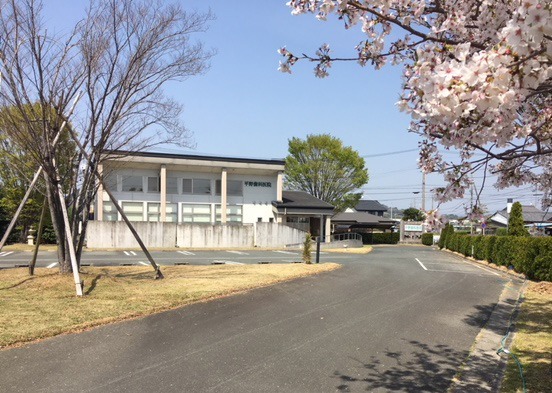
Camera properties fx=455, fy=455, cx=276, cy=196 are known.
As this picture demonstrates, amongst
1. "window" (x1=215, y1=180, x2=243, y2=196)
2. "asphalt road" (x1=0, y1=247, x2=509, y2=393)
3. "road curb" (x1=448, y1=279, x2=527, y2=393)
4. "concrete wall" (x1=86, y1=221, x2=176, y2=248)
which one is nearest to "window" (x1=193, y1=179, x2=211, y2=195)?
"window" (x1=215, y1=180, x2=243, y2=196)

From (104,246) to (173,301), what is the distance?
23.8 metres

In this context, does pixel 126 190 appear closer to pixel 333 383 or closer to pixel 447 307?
pixel 447 307

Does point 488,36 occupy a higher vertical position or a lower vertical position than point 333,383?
higher

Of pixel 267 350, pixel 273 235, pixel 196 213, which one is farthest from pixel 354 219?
pixel 267 350

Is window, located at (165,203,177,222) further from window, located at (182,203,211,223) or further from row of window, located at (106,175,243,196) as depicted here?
row of window, located at (106,175,243,196)

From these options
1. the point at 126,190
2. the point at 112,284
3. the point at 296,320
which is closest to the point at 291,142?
the point at 126,190

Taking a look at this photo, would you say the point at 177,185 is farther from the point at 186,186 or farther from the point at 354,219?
the point at 354,219

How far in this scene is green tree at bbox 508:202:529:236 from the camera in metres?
24.7

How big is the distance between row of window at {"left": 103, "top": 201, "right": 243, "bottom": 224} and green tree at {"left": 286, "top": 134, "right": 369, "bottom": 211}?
10.4 meters

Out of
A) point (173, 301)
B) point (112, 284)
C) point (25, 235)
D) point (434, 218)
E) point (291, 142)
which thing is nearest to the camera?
point (434, 218)

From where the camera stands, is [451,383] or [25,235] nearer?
[451,383]

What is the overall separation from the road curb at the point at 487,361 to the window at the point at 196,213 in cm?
2956

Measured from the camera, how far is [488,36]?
13.1ft

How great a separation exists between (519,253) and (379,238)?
118ft
